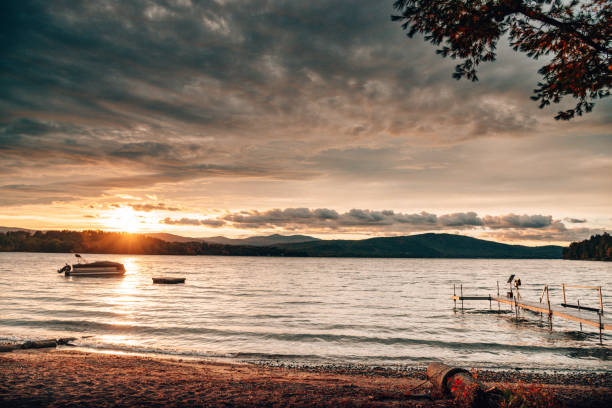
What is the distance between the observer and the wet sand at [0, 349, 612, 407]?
32.9 feet

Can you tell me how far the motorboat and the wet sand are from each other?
→ 259 ft

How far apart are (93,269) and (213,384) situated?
9033 cm

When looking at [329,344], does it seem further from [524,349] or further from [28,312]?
[28,312]

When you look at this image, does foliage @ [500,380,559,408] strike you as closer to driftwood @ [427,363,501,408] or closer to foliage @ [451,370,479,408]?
driftwood @ [427,363,501,408]

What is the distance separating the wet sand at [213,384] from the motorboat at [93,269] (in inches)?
3103

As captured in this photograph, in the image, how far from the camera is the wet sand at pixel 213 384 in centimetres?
1002

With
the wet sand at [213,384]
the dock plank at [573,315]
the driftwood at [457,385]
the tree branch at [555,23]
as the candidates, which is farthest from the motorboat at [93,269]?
the tree branch at [555,23]

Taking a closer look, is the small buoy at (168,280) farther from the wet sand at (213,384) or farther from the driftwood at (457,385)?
the driftwood at (457,385)

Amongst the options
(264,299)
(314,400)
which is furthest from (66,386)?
(264,299)

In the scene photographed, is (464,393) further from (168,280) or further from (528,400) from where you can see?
(168,280)

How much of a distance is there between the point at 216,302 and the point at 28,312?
17211 mm

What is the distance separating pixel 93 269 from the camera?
86875 mm

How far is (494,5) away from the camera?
9.99 meters

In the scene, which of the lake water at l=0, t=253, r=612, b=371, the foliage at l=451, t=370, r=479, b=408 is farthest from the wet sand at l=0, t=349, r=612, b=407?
the lake water at l=0, t=253, r=612, b=371
